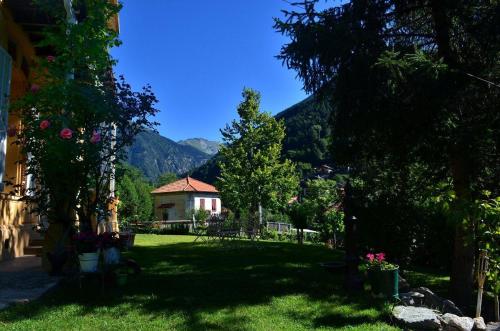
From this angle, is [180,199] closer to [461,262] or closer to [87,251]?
[461,262]

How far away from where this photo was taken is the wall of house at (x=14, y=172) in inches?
326

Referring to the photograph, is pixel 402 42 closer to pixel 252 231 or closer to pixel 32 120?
pixel 32 120

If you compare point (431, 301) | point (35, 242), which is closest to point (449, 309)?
point (431, 301)

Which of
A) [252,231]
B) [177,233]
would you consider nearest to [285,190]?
[177,233]

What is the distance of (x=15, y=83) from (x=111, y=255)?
6426 millimetres

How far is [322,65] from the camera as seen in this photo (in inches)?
277

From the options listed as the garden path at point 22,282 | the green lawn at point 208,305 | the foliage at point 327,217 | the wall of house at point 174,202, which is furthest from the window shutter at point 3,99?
the wall of house at point 174,202

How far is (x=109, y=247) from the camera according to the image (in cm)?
593

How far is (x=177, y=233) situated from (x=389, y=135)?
1785 centimetres

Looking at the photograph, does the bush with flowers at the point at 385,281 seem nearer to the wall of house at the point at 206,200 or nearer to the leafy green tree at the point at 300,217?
the leafy green tree at the point at 300,217

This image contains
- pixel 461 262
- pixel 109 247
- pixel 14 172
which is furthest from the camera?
pixel 14 172

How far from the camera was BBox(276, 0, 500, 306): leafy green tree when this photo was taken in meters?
6.08

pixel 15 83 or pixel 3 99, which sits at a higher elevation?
pixel 15 83

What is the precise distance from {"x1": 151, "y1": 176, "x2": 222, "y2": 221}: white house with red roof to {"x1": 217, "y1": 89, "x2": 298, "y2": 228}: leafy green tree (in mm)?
22396
